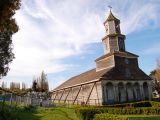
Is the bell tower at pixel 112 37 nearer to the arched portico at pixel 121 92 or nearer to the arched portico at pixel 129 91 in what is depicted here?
the arched portico at pixel 121 92

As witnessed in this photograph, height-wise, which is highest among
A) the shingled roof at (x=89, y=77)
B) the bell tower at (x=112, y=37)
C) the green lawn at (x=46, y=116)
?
the bell tower at (x=112, y=37)

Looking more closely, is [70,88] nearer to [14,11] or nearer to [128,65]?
[128,65]

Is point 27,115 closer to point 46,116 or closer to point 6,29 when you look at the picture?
point 46,116

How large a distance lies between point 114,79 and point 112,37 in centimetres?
996

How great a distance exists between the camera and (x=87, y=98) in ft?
150

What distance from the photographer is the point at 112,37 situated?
49344mm

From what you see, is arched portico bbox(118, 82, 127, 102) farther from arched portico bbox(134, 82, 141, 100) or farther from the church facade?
arched portico bbox(134, 82, 141, 100)

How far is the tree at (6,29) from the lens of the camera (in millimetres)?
14739

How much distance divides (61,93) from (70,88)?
8096 millimetres

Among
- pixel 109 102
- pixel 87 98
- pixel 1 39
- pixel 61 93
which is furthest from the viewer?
pixel 61 93

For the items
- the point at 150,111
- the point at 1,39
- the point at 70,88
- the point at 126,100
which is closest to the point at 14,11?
the point at 1,39

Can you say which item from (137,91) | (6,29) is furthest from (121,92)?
(6,29)

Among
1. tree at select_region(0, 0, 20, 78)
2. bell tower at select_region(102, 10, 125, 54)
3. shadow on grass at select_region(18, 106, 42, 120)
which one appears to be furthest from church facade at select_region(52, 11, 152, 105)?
tree at select_region(0, 0, 20, 78)

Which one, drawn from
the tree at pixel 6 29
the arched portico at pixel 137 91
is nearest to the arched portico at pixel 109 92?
the arched portico at pixel 137 91
